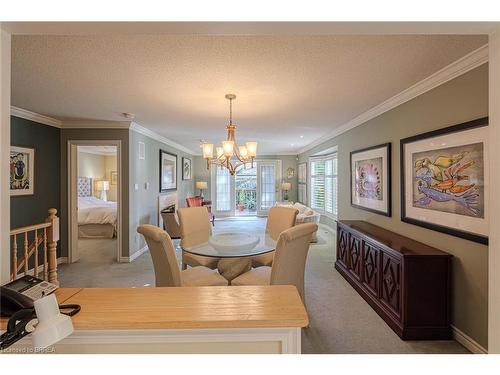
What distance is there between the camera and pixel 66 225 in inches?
172

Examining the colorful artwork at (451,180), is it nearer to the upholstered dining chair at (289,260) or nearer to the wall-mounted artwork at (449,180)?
the wall-mounted artwork at (449,180)

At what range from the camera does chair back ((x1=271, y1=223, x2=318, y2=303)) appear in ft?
6.76

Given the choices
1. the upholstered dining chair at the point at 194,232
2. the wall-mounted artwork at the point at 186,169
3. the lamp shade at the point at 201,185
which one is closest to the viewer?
the upholstered dining chair at the point at 194,232

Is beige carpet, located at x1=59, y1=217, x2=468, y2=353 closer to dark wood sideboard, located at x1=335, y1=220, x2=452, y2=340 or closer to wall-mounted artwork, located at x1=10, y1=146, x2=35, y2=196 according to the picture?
dark wood sideboard, located at x1=335, y1=220, x2=452, y2=340

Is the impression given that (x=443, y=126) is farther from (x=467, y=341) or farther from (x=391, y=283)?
(x=467, y=341)

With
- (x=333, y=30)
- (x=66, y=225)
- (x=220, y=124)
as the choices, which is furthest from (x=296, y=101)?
(x=66, y=225)

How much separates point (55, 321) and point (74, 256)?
4.38 metres

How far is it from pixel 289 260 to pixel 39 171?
406 cm

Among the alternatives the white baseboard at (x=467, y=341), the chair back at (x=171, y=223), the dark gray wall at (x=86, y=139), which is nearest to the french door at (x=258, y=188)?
the chair back at (x=171, y=223)

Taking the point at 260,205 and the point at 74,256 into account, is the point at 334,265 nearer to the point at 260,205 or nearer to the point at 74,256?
the point at 74,256

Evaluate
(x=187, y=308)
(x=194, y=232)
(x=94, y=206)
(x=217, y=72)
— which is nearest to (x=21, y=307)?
(x=187, y=308)

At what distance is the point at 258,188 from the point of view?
31.4 feet

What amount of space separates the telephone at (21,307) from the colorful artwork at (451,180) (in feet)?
8.66

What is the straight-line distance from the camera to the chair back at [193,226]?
3278 mm
